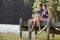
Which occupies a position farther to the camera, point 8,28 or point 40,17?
point 8,28

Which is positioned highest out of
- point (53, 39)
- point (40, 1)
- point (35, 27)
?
point (40, 1)

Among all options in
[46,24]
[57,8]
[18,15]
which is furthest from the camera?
[18,15]

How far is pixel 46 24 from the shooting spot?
849 centimetres

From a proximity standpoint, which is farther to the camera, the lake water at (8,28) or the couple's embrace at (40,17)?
the lake water at (8,28)

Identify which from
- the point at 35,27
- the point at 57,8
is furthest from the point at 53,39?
the point at 35,27

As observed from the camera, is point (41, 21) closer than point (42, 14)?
Yes

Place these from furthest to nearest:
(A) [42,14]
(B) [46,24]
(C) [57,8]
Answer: (C) [57,8] < (A) [42,14] < (B) [46,24]

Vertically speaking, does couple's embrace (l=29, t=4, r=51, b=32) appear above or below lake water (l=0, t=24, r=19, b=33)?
above

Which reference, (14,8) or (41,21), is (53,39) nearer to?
(41,21)

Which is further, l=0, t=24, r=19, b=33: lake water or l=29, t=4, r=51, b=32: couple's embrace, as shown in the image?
l=0, t=24, r=19, b=33: lake water

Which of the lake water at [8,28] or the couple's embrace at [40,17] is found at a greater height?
the couple's embrace at [40,17]

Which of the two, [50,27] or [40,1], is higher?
[40,1]

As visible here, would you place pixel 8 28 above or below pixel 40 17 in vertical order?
below

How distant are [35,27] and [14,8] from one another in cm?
615
